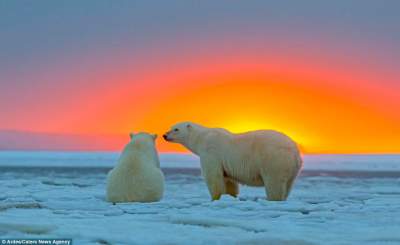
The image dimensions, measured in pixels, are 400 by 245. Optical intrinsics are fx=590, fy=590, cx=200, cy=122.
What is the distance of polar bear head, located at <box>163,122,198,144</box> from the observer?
9748 mm

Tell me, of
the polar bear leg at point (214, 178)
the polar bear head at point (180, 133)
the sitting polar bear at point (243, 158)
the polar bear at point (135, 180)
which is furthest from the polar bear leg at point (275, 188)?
the polar bear head at point (180, 133)

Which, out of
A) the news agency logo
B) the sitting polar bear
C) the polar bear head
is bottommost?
the news agency logo

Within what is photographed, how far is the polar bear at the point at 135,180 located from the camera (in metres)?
8.09

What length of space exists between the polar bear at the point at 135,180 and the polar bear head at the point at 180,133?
4.28 ft

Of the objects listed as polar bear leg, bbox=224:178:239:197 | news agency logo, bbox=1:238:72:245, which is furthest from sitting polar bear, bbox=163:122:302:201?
news agency logo, bbox=1:238:72:245

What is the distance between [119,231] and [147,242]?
1.73 ft

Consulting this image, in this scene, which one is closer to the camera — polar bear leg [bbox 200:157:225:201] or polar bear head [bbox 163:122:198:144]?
polar bear leg [bbox 200:157:225:201]

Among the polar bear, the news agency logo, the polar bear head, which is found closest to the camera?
the news agency logo

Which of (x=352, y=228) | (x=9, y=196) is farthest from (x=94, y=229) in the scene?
(x=9, y=196)

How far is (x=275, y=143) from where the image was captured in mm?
8516

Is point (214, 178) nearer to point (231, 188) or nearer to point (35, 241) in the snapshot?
point (231, 188)

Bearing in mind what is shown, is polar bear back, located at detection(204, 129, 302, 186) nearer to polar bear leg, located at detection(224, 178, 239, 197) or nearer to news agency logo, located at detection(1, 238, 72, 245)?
polar bear leg, located at detection(224, 178, 239, 197)

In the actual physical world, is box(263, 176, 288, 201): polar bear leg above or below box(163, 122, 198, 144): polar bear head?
below

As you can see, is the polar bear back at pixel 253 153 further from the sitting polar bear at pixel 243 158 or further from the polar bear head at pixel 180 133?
the polar bear head at pixel 180 133
